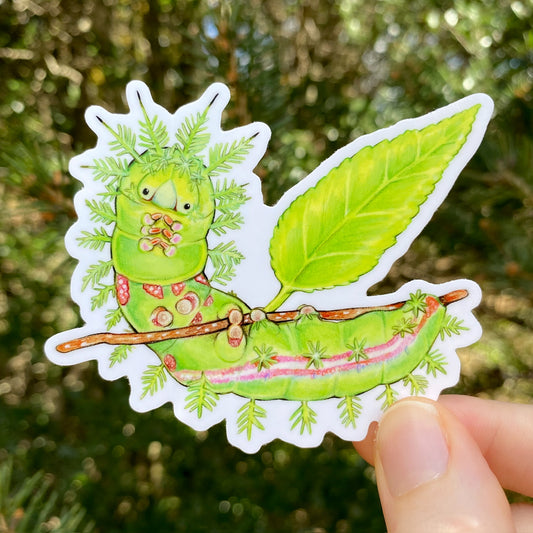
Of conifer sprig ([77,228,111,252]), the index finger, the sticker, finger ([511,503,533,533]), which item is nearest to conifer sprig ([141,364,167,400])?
the sticker

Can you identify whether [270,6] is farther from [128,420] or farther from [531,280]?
[128,420]

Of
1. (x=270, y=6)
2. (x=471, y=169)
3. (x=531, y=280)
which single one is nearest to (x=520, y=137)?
(x=471, y=169)

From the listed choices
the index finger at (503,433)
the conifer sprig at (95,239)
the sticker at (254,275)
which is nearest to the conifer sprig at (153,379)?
the sticker at (254,275)

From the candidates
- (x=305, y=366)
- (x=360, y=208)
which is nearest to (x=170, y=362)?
(x=305, y=366)

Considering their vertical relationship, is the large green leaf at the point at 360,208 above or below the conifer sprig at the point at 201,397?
above

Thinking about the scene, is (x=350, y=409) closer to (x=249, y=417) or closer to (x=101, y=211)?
(x=249, y=417)

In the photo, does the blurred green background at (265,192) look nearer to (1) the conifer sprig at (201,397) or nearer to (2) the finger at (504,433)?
(2) the finger at (504,433)

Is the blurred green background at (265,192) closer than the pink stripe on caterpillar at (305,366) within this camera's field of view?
No
